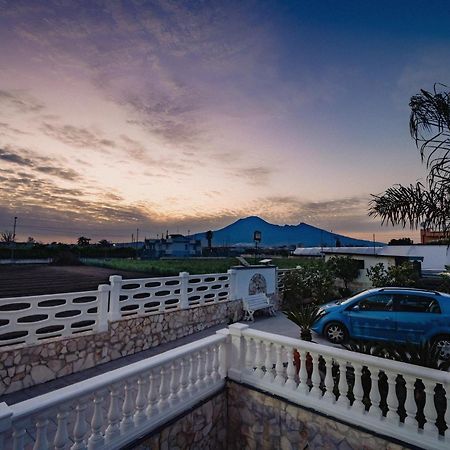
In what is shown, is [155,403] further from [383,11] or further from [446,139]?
[383,11]

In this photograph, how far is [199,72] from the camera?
26.8 ft

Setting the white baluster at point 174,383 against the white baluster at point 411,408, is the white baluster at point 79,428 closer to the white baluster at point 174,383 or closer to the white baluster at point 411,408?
the white baluster at point 174,383

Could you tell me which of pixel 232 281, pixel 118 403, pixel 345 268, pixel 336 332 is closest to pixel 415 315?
pixel 336 332

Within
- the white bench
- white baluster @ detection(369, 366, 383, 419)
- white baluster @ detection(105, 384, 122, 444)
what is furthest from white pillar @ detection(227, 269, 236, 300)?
white baluster @ detection(105, 384, 122, 444)

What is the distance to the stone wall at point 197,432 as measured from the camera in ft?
12.7

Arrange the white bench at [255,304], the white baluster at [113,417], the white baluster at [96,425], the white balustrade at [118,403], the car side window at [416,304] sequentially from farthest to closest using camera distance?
the white bench at [255,304] < the car side window at [416,304] < the white baluster at [113,417] < the white baluster at [96,425] < the white balustrade at [118,403]

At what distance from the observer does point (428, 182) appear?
16.0ft

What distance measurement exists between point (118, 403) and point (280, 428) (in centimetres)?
264

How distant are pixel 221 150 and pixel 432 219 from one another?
316 inches

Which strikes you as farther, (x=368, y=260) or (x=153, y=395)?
(x=368, y=260)

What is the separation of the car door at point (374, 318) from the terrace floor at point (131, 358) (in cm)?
109

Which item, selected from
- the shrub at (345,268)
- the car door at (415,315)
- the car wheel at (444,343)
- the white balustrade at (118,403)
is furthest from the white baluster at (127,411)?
the shrub at (345,268)

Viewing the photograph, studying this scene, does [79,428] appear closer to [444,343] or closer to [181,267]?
[444,343]

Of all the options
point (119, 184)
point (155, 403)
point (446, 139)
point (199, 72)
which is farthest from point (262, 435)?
point (119, 184)
